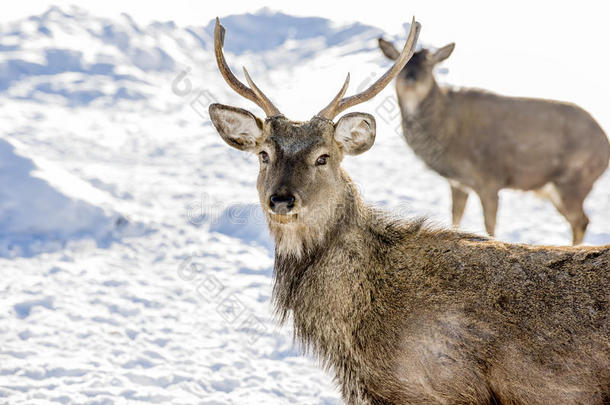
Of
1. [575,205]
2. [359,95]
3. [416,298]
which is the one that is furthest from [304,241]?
[575,205]

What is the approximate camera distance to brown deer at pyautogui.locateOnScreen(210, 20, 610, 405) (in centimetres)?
305

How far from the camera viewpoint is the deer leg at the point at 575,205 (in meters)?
8.08

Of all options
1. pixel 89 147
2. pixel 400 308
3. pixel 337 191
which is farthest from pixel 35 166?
pixel 400 308

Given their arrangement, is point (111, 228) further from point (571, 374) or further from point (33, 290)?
point (571, 374)

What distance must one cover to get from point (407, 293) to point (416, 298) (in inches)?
2.6

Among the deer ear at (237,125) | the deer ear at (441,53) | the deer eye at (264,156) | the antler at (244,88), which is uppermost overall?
the deer ear at (441,53)

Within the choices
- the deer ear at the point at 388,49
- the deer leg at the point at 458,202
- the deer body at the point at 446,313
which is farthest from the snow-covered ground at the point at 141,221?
the deer ear at the point at 388,49

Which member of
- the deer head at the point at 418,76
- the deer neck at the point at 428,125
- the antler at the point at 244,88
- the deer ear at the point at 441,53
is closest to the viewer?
the antler at the point at 244,88

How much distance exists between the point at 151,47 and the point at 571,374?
15509mm

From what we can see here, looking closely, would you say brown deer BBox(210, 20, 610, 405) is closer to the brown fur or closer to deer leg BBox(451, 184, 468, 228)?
the brown fur

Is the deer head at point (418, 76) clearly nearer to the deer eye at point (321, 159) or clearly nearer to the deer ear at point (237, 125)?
the deer ear at point (237, 125)

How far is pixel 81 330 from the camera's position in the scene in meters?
5.75

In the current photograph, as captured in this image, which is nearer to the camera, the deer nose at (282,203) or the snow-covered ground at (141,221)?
the deer nose at (282,203)

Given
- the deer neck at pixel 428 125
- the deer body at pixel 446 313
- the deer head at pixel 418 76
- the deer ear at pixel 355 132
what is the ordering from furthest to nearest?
1. the deer head at pixel 418 76
2. the deer neck at pixel 428 125
3. the deer ear at pixel 355 132
4. the deer body at pixel 446 313
